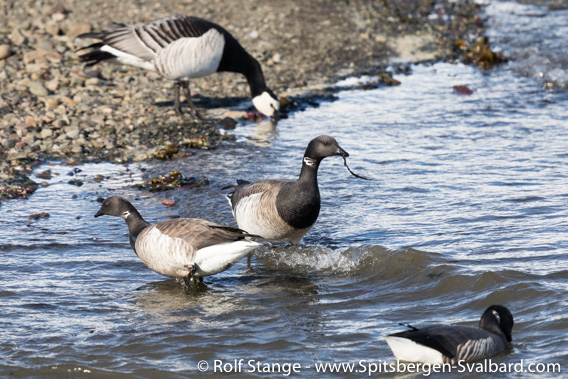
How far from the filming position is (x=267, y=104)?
12867 mm

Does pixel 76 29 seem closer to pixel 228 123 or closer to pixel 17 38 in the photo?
pixel 17 38

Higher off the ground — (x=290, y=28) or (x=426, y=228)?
(x=290, y=28)

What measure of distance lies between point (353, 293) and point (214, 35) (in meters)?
6.85

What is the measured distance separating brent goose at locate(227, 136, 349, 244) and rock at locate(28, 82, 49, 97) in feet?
20.1

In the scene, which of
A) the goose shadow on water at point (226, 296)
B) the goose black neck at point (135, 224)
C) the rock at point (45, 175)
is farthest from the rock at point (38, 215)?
the goose shadow on water at point (226, 296)

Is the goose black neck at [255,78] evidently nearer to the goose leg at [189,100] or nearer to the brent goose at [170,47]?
the brent goose at [170,47]

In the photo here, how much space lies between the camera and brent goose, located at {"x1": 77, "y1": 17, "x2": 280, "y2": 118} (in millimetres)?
11984

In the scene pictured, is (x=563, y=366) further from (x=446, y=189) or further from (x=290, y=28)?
(x=290, y=28)

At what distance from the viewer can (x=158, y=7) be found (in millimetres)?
16484

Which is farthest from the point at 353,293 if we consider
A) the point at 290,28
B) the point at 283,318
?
the point at 290,28

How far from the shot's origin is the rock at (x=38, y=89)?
12453 millimetres

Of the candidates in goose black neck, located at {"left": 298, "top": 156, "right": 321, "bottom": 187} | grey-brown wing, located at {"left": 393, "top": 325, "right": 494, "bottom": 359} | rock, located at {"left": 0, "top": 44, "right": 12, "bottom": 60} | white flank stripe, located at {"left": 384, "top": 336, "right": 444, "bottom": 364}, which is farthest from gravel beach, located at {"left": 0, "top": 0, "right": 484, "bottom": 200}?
grey-brown wing, located at {"left": 393, "top": 325, "right": 494, "bottom": 359}

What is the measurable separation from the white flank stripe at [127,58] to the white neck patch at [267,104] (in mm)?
1972

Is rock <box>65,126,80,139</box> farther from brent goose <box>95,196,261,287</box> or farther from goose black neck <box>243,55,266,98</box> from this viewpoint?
brent goose <box>95,196,261,287</box>
